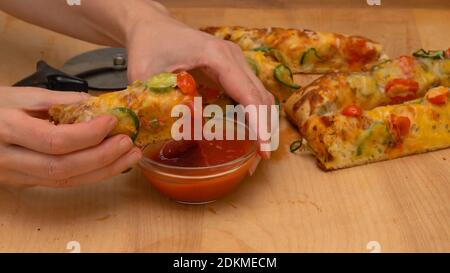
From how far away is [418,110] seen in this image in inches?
72.9

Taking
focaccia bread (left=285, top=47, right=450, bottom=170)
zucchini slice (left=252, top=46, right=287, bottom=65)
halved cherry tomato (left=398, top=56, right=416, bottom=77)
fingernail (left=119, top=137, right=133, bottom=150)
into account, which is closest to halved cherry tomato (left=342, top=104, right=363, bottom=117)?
focaccia bread (left=285, top=47, right=450, bottom=170)

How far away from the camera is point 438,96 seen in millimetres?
1866

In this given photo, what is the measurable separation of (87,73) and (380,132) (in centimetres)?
93

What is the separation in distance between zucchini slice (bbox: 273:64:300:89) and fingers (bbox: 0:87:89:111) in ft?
2.17

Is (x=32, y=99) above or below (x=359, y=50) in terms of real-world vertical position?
above

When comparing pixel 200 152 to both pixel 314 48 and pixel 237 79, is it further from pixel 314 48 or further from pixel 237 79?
pixel 314 48

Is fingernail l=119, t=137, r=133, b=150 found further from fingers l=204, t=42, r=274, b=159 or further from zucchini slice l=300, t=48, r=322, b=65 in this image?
zucchini slice l=300, t=48, r=322, b=65

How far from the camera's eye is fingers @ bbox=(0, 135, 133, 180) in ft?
4.76

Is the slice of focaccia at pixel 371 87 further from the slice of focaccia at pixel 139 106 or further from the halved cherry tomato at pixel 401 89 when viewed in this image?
the slice of focaccia at pixel 139 106

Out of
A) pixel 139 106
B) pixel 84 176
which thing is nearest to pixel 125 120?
pixel 139 106

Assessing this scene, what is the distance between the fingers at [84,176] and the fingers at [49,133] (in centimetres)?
8

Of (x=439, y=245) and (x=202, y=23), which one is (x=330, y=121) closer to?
(x=439, y=245)

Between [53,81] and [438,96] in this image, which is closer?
[438,96]
